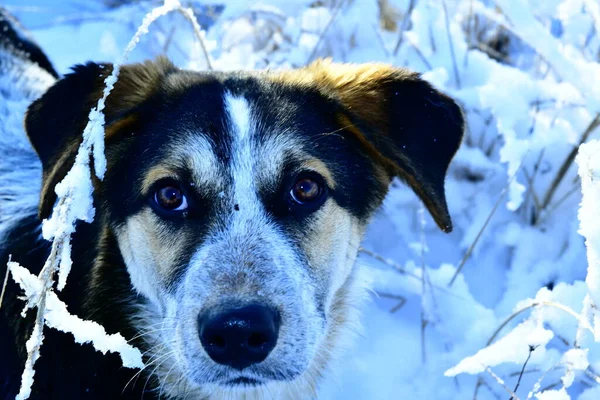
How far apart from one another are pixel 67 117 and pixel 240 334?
3.45 ft

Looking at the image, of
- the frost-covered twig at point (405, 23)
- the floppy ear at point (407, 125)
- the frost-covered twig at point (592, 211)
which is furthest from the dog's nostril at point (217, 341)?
the frost-covered twig at point (405, 23)

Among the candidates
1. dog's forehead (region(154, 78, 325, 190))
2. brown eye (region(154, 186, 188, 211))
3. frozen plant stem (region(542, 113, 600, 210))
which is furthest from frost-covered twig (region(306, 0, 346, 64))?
brown eye (region(154, 186, 188, 211))

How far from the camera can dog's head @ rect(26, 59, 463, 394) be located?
236 centimetres

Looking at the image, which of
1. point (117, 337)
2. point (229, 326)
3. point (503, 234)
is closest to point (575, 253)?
point (503, 234)

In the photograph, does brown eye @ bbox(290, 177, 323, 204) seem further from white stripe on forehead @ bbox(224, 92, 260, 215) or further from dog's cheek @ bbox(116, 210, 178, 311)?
dog's cheek @ bbox(116, 210, 178, 311)

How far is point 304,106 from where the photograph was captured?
111 inches

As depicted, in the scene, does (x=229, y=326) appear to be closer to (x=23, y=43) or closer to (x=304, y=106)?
(x=304, y=106)

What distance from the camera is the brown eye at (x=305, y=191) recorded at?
2.66 meters

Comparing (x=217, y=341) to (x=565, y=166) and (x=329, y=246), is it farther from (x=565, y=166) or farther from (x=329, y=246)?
(x=565, y=166)

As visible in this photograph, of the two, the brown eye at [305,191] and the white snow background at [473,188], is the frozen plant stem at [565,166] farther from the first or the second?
the brown eye at [305,191]

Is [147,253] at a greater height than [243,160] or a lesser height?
lesser

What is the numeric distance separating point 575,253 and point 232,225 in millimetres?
2085

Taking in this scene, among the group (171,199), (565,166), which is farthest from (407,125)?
(565,166)

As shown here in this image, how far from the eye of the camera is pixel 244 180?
8.45 feet
